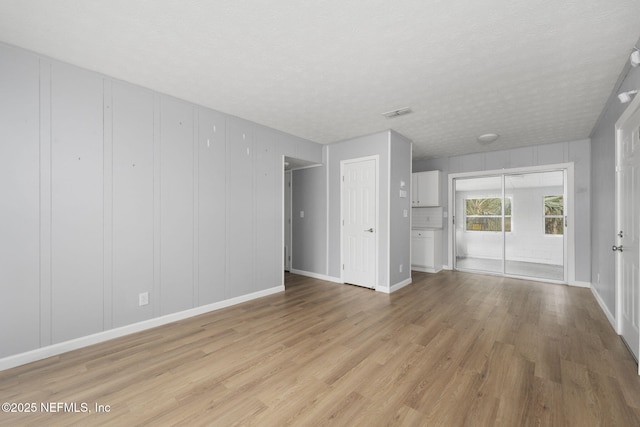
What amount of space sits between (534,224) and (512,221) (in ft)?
1.50

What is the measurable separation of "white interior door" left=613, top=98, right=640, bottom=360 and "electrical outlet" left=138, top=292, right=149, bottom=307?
4.63 metres

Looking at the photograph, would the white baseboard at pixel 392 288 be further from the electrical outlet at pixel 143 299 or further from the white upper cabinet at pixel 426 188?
the electrical outlet at pixel 143 299

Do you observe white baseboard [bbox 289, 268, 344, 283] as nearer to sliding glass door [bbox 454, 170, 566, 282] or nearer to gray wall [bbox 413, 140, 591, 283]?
sliding glass door [bbox 454, 170, 566, 282]

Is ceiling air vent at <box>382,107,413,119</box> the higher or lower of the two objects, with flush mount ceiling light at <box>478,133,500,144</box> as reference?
higher

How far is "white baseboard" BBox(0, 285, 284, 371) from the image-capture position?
7.23 feet

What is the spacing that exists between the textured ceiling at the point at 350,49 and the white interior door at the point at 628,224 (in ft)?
1.83

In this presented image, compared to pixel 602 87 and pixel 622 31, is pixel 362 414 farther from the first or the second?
pixel 602 87

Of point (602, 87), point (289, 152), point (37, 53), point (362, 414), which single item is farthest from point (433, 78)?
point (37, 53)

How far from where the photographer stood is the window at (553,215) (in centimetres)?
596

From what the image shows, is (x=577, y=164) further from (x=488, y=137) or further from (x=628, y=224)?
(x=628, y=224)

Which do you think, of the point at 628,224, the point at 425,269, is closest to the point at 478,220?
the point at 425,269

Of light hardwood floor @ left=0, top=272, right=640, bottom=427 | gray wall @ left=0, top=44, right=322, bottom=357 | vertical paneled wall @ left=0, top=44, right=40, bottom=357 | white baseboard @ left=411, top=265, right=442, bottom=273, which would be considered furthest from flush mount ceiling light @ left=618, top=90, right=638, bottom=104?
vertical paneled wall @ left=0, top=44, right=40, bottom=357

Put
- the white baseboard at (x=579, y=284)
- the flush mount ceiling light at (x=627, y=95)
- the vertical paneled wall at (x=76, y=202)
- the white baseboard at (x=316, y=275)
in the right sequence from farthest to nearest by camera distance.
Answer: the white baseboard at (x=316, y=275)
the white baseboard at (x=579, y=284)
the vertical paneled wall at (x=76, y=202)
the flush mount ceiling light at (x=627, y=95)

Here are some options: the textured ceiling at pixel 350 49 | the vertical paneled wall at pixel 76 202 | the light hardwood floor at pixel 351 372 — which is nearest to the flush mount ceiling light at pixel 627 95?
the textured ceiling at pixel 350 49
